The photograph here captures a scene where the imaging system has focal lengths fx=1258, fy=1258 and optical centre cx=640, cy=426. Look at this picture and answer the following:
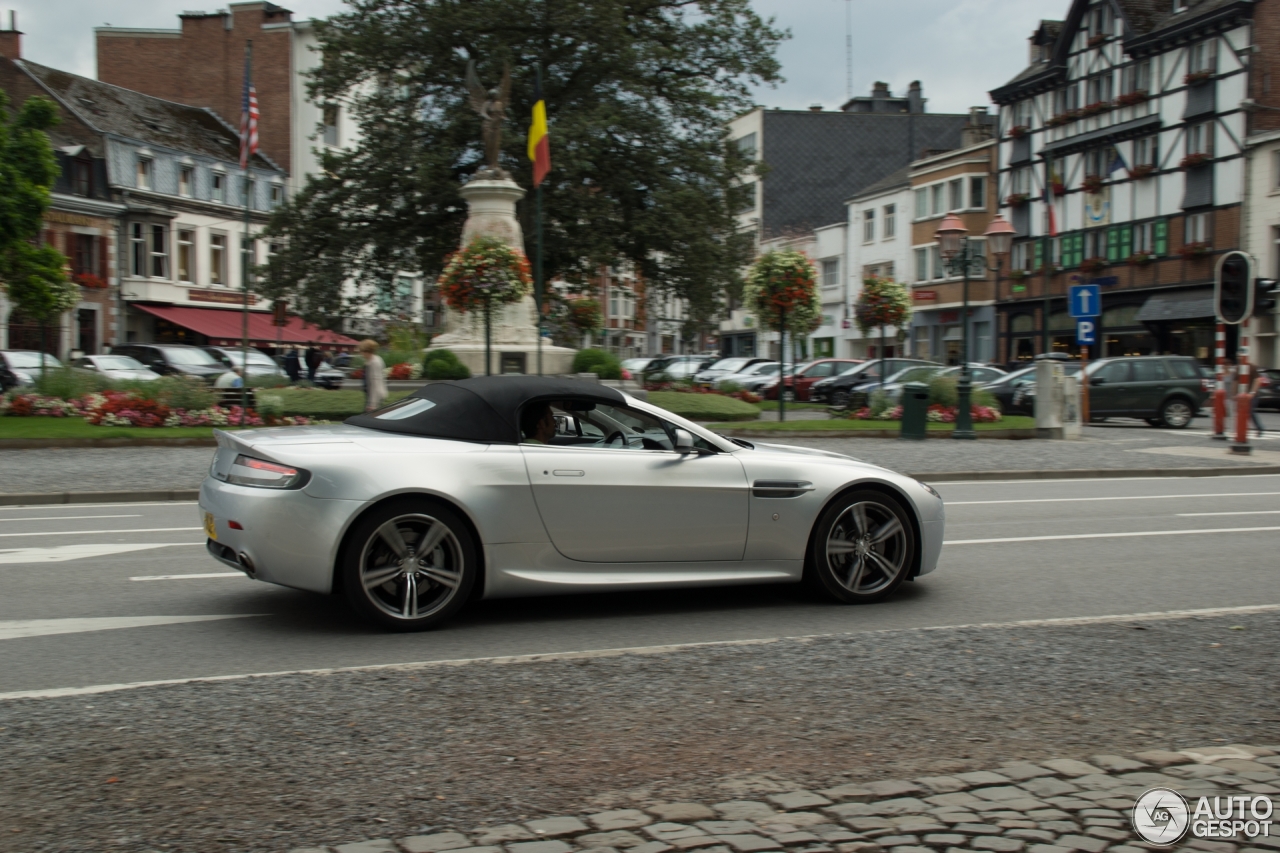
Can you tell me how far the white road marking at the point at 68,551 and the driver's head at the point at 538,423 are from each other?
391 cm

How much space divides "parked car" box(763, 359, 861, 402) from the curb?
991 inches

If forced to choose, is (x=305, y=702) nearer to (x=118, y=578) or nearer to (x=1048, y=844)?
(x=1048, y=844)

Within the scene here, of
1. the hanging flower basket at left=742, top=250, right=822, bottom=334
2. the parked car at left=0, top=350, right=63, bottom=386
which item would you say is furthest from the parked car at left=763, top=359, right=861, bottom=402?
the parked car at left=0, top=350, right=63, bottom=386

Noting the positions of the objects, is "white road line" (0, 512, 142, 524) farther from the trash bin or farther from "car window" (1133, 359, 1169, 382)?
"car window" (1133, 359, 1169, 382)

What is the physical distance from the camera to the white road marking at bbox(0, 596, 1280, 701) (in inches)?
197

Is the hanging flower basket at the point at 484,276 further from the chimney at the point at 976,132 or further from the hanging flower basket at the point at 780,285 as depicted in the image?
the chimney at the point at 976,132

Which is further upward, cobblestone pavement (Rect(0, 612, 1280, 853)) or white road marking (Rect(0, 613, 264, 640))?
cobblestone pavement (Rect(0, 612, 1280, 853))

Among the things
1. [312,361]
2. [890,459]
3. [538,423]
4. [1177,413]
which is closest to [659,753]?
[538,423]

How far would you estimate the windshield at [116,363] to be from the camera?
32844mm

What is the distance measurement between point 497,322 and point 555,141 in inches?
256

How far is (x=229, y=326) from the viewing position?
182ft

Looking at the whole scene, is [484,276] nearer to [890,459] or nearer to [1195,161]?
[890,459]

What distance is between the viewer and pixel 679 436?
709 centimetres

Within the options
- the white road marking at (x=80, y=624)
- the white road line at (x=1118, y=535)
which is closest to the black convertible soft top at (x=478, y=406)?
the white road marking at (x=80, y=624)
